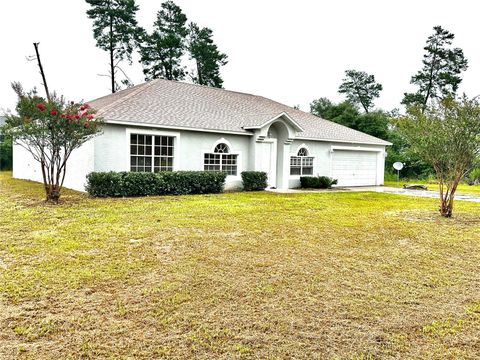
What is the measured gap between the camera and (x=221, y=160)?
59.2 feet

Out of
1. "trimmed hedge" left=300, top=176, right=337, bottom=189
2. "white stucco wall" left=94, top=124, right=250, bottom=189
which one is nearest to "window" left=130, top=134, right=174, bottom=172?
"white stucco wall" left=94, top=124, right=250, bottom=189

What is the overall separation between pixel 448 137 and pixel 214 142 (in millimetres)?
10183

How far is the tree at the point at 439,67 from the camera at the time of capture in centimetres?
3938

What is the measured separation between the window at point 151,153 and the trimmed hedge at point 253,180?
3755 mm

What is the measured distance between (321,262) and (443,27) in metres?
43.4

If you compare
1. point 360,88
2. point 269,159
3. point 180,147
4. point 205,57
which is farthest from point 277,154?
point 360,88

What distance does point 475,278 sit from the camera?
211 inches

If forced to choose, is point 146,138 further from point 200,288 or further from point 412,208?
point 200,288

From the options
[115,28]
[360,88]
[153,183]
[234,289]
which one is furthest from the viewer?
[360,88]

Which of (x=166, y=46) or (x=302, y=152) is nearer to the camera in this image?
(x=302, y=152)

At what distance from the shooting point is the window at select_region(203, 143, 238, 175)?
17594mm

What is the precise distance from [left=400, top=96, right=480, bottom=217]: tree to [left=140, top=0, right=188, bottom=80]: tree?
3001 cm

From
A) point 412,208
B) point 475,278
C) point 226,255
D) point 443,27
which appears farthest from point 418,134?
point 443,27

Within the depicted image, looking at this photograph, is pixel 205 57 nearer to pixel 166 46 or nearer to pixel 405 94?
pixel 166 46
